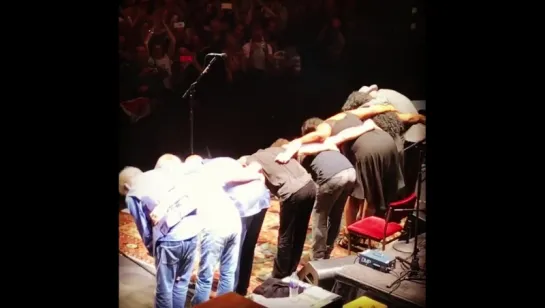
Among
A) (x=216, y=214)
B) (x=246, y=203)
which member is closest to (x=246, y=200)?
(x=246, y=203)

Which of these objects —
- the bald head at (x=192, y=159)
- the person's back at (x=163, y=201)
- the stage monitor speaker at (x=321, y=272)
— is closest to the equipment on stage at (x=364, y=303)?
the stage monitor speaker at (x=321, y=272)

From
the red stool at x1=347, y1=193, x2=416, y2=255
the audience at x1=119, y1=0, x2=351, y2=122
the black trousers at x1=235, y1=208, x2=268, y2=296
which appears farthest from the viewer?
the red stool at x1=347, y1=193, x2=416, y2=255

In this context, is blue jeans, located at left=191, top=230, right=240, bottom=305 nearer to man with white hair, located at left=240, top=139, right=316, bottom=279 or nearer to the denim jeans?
man with white hair, located at left=240, top=139, right=316, bottom=279

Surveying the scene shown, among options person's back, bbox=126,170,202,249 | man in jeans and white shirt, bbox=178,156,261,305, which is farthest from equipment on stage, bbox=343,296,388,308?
person's back, bbox=126,170,202,249

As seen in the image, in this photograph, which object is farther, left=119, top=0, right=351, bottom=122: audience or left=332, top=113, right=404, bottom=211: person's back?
left=332, top=113, right=404, bottom=211: person's back

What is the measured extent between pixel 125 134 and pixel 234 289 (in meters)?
0.83

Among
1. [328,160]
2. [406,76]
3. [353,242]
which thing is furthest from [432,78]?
[353,242]

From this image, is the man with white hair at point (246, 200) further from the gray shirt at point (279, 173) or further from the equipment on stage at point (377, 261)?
the equipment on stage at point (377, 261)

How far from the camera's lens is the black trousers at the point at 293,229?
2604 mm

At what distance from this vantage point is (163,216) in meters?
2.45

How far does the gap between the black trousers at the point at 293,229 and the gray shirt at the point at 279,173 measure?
34 millimetres

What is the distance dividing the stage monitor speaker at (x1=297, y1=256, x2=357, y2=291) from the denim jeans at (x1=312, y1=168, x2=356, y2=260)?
0.10 ft

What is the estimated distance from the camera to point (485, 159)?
2588mm

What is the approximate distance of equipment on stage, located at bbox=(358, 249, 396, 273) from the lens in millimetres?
2709
